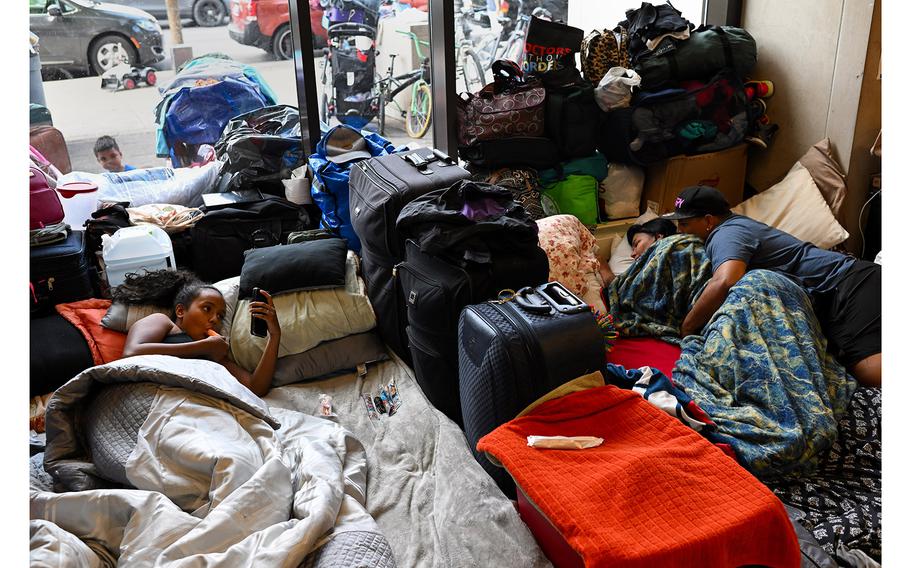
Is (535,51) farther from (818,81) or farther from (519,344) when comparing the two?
(519,344)

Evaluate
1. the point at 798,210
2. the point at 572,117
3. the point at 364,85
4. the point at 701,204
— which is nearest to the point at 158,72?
the point at 364,85

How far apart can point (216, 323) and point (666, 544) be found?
5.55ft

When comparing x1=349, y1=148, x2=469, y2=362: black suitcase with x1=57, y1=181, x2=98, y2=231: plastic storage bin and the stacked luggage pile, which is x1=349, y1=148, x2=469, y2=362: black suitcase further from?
x1=57, y1=181, x2=98, y2=231: plastic storage bin

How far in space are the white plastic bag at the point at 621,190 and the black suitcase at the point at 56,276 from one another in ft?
7.96

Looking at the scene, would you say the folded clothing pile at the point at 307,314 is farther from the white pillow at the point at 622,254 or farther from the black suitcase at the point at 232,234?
the white pillow at the point at 622,254

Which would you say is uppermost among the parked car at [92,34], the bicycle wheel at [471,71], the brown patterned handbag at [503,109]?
the parked car at [92,34]

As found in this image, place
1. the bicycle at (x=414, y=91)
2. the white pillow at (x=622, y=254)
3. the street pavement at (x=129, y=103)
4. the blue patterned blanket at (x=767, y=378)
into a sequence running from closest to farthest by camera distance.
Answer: the blue patterned blanket at (x=767, y=378)
the white pillow at (x=622, y=254)
the street pavement at (x=129, y=103)
the bicycle at (x=414, y=91)

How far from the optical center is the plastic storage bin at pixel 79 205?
9.80 ft

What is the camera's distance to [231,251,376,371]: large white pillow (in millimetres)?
2473

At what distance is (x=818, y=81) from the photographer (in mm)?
3562

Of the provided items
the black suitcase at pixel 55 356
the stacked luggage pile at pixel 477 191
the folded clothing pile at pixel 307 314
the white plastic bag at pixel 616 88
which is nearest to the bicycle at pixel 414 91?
the stacked luggage pile at pixel 477 191

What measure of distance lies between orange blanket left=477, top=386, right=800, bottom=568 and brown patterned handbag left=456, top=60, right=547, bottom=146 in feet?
6.43

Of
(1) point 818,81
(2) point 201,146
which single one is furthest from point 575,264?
(2) point 201,146

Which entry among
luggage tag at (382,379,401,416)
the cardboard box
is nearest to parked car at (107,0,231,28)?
luggage tag at (382,379,401,416)
